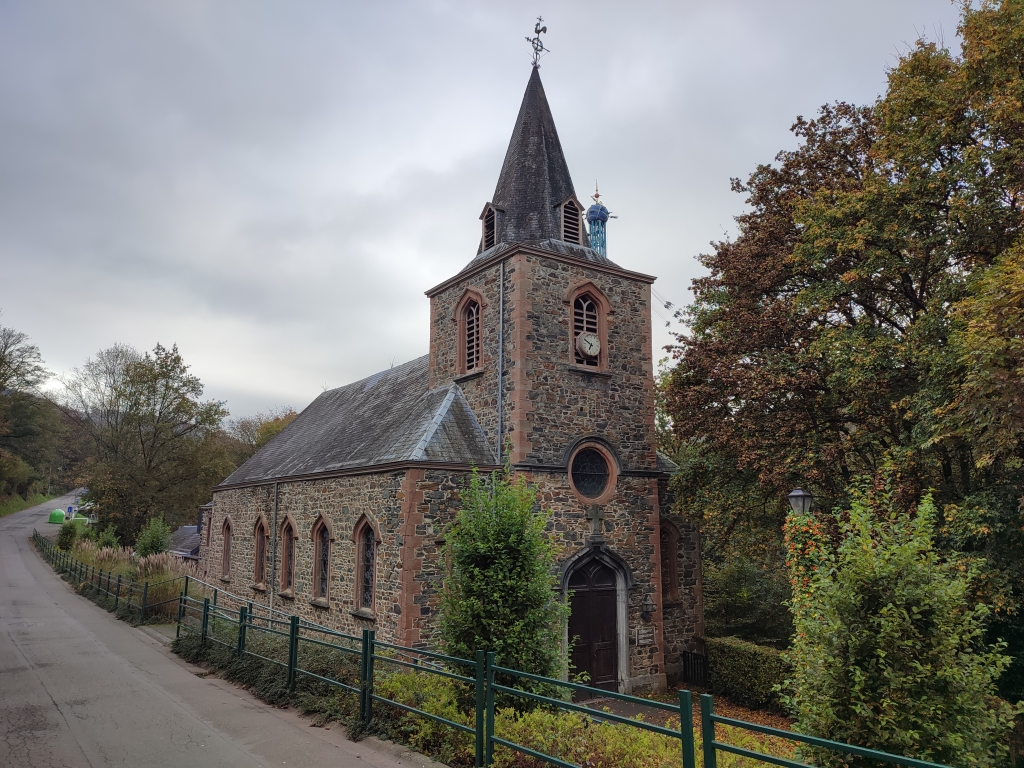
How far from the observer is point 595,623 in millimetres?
15477

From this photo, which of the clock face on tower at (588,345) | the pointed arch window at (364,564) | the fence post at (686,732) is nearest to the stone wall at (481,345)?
the clock face on tower at (588,345)

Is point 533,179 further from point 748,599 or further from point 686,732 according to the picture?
point 686,732

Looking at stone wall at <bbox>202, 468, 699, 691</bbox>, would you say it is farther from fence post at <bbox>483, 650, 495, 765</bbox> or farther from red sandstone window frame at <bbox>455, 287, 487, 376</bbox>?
fence post at <bbox>483, 650, 495, 765</bbox>

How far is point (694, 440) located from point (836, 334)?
5322 mm

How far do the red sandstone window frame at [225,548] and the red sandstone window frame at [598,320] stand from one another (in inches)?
648

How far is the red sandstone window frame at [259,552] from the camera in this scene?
72.1 feet

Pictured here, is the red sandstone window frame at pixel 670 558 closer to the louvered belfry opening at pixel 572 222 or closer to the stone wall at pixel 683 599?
the stone wall at pixel 683 599

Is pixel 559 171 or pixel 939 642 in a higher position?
pixel 559 171

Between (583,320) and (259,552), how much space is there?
13371mm

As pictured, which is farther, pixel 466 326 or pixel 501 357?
pixel 466 326

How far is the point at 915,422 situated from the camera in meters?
12.1

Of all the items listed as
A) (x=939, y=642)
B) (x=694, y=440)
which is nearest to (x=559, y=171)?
(x=694, y=440)

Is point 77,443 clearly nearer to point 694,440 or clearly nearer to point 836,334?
point 694,440

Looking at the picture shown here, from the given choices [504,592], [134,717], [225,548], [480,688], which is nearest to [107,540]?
[225,548]
